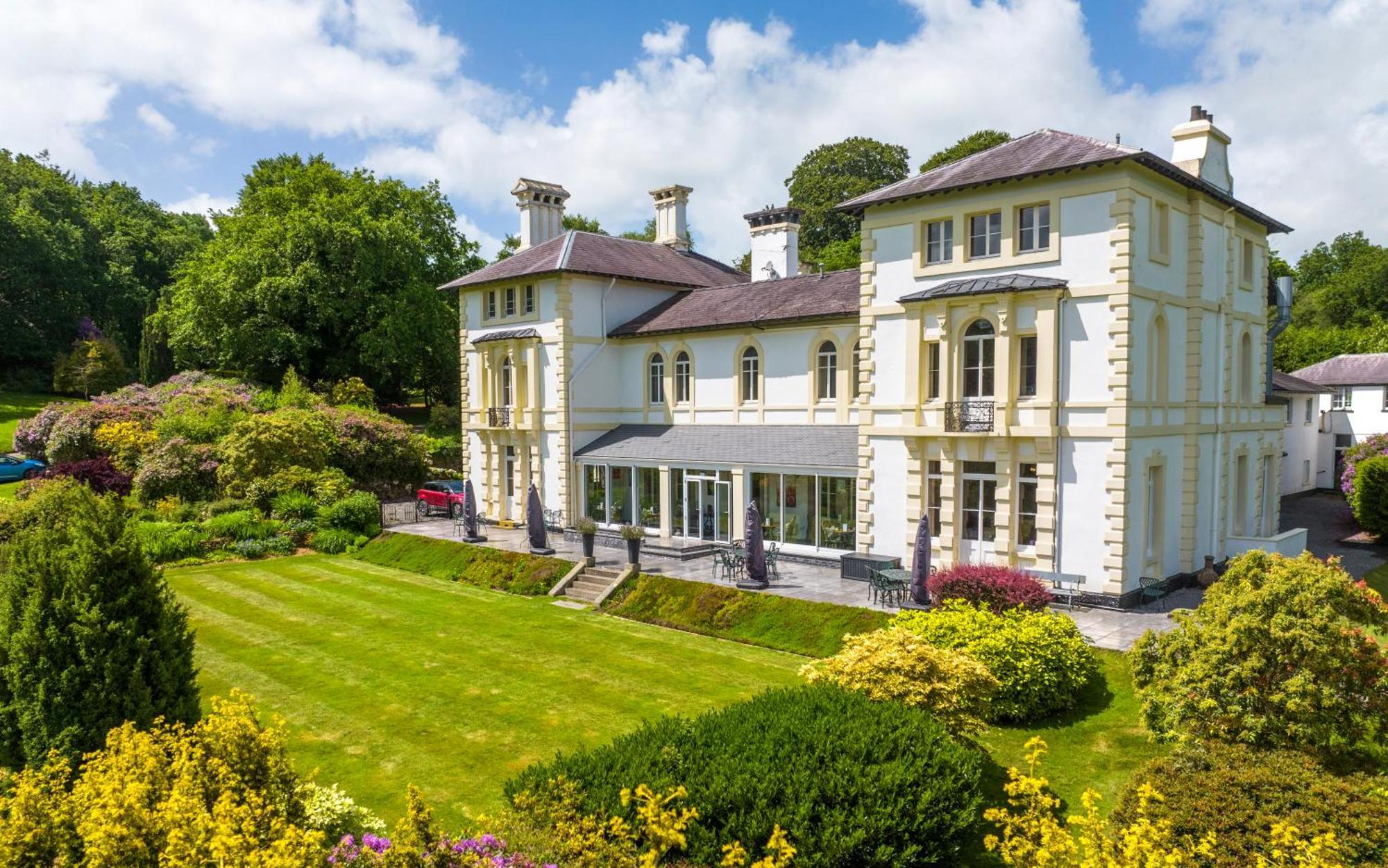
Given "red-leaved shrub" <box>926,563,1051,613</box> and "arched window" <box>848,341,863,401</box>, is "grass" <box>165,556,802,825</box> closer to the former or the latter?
"red-leaved shrub" <box>926,563,1051,613</box>

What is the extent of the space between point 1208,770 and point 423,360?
151 feet

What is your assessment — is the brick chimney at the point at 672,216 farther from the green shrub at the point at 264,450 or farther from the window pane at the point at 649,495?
the green shrub at the point at 264,450

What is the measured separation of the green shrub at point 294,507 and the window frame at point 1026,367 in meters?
24.3

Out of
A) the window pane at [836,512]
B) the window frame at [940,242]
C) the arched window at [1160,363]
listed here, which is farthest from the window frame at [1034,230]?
the window pane at [836,512]

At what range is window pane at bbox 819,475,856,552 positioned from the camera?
23.4 meters

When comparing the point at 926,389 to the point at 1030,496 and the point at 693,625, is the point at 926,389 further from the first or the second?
the point at 693,625

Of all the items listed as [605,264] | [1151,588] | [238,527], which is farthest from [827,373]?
[238,527]

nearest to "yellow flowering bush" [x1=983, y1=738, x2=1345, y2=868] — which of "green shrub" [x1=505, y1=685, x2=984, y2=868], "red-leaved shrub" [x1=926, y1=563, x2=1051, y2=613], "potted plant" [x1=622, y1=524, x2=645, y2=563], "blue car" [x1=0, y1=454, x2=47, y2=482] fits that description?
"green shrub" [x1=505, y1=685, x2=984, y2=868]

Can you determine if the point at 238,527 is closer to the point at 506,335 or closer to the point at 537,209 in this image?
the point at 506,335

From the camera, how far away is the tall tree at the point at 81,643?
9.69m

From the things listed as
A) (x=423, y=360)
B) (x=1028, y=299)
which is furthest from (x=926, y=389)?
(x=423, y=360)

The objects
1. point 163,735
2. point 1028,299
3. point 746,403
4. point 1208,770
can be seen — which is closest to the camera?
Answer: point 163,735

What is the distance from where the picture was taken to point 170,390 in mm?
42625

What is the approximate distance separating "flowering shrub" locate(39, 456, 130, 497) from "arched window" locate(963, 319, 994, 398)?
31973 millimetres
